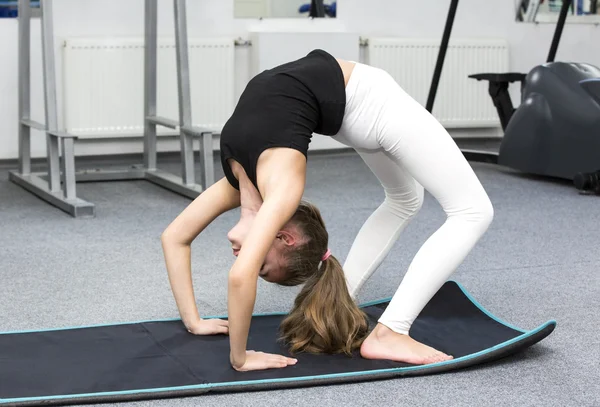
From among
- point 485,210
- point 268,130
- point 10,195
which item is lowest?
point 10,195

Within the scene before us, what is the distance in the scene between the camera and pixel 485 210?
7.07ft

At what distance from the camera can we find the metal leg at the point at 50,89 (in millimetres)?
4129

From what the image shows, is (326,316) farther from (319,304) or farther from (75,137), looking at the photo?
(75,137)

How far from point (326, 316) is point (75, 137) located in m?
2.31

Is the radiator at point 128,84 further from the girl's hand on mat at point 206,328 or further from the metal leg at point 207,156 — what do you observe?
the girl's hand on mat at point 206,328

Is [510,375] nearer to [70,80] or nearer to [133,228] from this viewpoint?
[133,228]

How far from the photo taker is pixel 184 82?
449 centimetres

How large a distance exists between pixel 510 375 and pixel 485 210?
1.28ft

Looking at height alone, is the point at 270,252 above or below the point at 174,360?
above

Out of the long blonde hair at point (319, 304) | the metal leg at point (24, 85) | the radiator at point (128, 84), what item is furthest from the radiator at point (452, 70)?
the long blonde hair at point (319, 304)

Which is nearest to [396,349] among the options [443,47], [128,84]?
[443,47]

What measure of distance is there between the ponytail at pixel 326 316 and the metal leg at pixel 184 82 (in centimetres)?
247

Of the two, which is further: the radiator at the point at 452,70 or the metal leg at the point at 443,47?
the radiator at the point at 452,70

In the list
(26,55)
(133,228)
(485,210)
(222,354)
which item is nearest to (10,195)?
(26,55)
